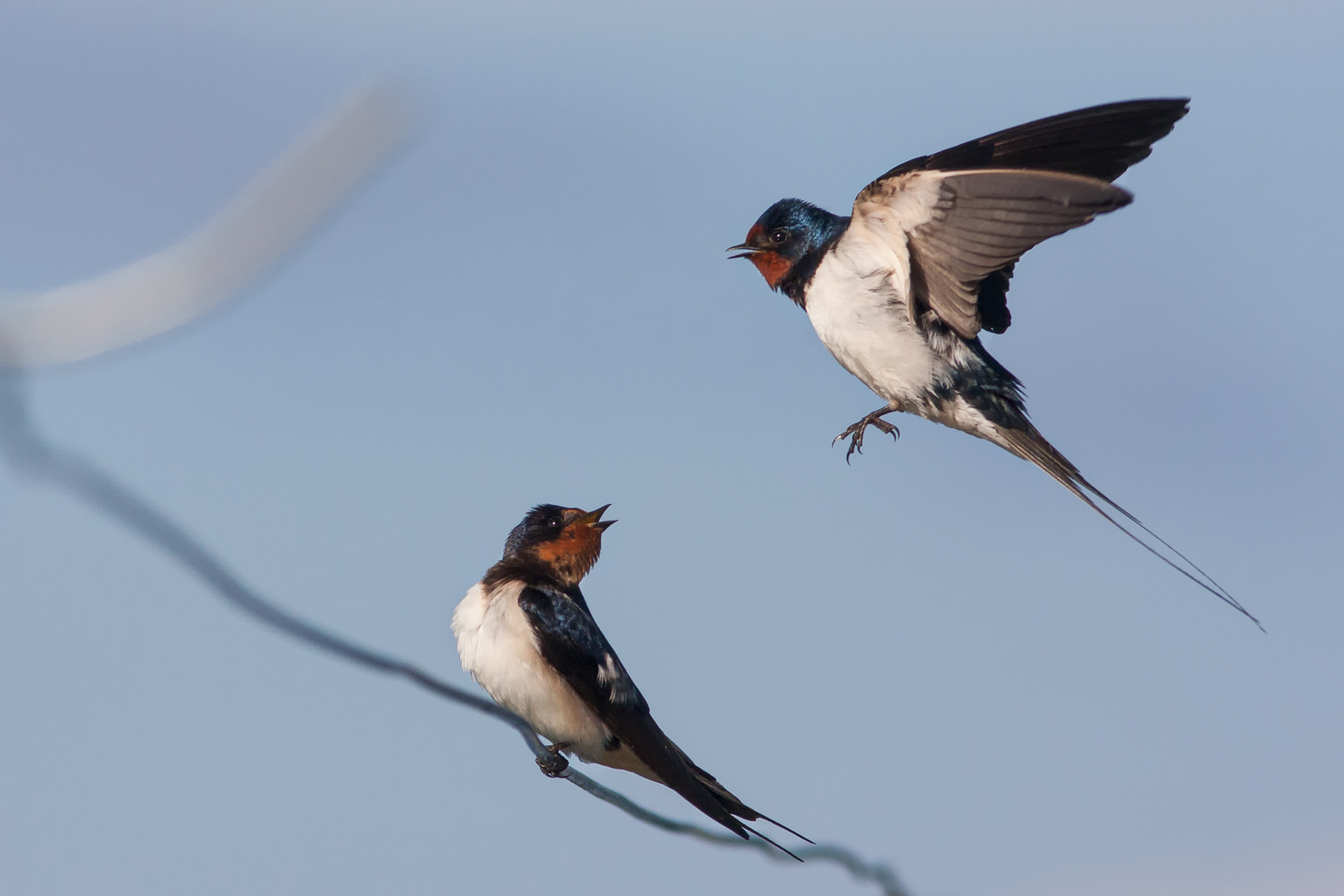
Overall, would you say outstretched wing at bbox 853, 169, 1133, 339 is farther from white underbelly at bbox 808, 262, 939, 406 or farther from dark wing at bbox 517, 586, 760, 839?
dark wing at bbox 517, 586, 760, 839

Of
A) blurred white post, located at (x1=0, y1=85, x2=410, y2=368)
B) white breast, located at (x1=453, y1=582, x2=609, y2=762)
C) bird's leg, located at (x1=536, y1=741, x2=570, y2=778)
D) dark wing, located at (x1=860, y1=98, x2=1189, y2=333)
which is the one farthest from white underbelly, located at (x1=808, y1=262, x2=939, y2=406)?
blurred white post, located at (x1=0, y1=85, x2=410, y2=368)

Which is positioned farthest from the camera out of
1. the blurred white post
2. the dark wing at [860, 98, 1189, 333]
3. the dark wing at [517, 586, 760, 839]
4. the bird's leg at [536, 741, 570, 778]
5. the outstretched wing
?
the dark wing at [517, 586, 760, 839]

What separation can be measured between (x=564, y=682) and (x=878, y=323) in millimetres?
1450

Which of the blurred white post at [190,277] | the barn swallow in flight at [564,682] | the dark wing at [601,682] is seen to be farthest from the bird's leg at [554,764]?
the blurred white post at [190,277]

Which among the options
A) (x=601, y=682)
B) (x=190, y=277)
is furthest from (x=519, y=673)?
(x=190, y=277)

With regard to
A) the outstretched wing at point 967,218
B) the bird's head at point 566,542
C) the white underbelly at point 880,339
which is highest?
the outstretched wing at point 967,218

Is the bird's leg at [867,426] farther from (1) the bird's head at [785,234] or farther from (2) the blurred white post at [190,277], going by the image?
(2) the blurred white post at [190,277]

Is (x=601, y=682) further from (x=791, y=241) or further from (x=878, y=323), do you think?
(x=791, y=241)

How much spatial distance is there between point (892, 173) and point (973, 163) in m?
0.24

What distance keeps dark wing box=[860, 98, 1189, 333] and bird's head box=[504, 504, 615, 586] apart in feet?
4.89

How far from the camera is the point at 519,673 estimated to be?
4172 millimetres

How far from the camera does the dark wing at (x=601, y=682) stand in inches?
164

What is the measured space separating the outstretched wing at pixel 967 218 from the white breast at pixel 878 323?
5cm

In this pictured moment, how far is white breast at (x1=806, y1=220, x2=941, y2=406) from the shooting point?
430 cm
